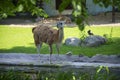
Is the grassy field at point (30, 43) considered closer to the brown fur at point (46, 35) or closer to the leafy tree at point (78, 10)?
the brown fur at point (46, 35)

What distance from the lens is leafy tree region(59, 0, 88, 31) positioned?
3.31m

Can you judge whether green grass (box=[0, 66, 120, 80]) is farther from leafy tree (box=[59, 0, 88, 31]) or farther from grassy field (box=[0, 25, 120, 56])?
grassy field (box=[0, 25, 120, 56])

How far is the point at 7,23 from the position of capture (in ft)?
77.2

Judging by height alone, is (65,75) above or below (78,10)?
below

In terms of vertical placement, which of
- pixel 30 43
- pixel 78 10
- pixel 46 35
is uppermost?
pixel 78 10

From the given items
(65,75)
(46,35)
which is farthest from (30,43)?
(65,75)

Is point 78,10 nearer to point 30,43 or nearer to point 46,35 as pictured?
point 46,35

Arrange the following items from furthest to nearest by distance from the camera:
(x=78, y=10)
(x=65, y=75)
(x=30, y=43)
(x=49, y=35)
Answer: (x=30, y=43) → (x=49, y=35) → (x=65, y=75) → (x=78, y=10)

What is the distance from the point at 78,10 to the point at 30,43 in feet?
40.4

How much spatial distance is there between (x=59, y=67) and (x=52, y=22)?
16.1 meters

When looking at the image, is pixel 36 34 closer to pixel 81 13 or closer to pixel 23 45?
pixel 23 45

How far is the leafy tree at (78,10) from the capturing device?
3.31 meters

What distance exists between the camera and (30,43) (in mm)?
15547

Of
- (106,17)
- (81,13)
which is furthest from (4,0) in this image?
(106,17)
